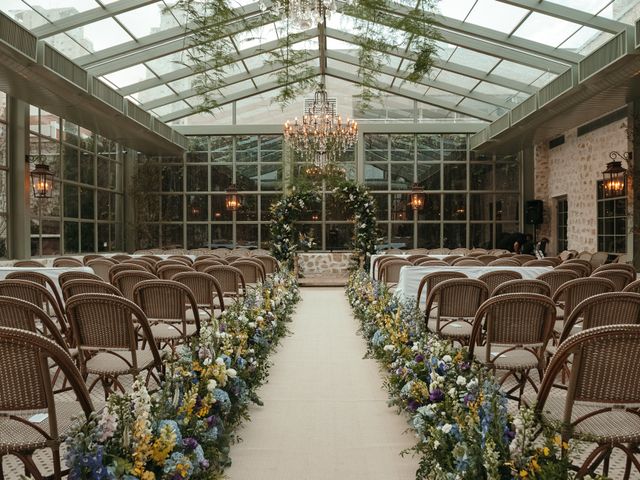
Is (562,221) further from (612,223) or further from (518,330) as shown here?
(518,330)

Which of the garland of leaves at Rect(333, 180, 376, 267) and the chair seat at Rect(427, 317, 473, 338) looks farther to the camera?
the garland of leaves at Rect(333, 180, 376, 267)

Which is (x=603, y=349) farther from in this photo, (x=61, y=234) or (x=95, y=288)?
(x=61, y=234)

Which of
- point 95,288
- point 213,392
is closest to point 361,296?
point 95,288

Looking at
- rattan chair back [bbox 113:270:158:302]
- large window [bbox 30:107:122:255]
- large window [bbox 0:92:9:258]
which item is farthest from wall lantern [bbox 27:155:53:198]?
rattan chair back [bbox 113:270:158:302]

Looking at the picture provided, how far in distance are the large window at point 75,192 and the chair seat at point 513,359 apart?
9.90m

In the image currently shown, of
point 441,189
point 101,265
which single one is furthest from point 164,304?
point 441,189

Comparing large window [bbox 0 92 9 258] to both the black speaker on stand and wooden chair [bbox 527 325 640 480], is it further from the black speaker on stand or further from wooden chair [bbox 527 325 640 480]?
the black speaker on stand

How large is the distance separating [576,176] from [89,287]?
39.9 feet

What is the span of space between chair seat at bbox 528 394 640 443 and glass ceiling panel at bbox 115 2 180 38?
8.99m

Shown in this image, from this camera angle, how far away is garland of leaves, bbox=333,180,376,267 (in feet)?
46.4

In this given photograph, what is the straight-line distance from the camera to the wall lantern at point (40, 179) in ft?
32.0

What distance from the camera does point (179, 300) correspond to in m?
3.96

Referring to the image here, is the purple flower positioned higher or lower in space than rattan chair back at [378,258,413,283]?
lower

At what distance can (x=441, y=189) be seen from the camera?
16797mm
